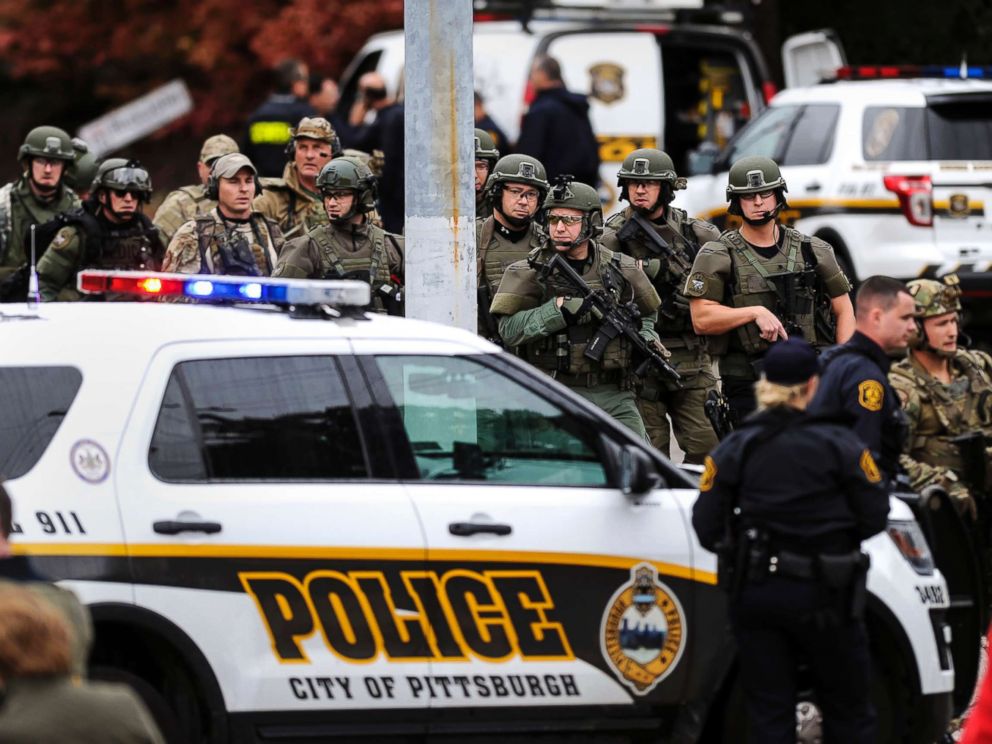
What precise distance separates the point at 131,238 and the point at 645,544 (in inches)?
202

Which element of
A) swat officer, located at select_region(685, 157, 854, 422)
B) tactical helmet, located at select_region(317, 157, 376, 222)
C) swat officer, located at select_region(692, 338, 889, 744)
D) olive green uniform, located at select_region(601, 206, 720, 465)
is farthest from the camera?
olive green uniform, located at select_region(601, 206, 720, 465)

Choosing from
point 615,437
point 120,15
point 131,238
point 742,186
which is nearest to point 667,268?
point 742,186

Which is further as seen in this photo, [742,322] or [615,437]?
[742,322]

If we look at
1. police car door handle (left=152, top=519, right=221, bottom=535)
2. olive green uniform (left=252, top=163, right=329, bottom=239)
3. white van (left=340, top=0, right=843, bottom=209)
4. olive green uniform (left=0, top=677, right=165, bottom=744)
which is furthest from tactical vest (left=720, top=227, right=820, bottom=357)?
white van (left=340, top=0, right=843, bottom=209)

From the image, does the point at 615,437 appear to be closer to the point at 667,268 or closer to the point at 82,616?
the point at 82,616

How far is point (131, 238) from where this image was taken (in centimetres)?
1080

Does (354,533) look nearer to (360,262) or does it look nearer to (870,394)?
(870,394)

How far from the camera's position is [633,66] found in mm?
16672

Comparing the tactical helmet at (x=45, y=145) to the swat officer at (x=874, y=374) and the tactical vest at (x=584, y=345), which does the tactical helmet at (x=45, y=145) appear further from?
the swat officer at (x=874, y=374)

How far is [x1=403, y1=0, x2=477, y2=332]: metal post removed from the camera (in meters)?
8.14

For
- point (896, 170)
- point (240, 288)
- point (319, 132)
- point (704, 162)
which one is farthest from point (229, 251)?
point (896, 170)

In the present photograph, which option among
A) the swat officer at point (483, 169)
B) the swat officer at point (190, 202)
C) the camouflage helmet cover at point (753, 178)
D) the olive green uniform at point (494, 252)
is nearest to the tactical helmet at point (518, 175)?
the olive green uniform at point (494, 252)

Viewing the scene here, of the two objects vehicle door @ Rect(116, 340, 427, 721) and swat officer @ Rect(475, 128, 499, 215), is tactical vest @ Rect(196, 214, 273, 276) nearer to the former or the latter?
swat officer @ Rect(475, 128, 499, 215)

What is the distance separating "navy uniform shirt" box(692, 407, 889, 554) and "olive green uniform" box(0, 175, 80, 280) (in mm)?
6380
